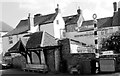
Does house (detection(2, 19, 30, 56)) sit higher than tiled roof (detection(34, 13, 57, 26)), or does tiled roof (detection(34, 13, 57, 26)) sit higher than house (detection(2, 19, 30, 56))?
tiled roof (detection(34, 13, 57, 26))

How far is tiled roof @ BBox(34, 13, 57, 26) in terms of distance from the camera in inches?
1458

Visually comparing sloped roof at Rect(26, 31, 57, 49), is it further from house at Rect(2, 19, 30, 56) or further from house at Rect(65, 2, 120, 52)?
house at Rect(2, 19, 30, 56)

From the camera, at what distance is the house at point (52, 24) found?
3656cm

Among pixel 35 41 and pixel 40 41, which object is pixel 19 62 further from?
pixel 40 41

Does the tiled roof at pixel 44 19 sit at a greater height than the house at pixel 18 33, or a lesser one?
greater

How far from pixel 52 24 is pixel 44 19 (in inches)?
115

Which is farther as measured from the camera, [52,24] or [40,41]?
[52,24]

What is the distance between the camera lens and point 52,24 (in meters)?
A: 36.3

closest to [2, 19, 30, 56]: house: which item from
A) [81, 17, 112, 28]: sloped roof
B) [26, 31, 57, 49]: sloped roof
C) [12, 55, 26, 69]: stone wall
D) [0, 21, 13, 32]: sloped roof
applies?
[0, 21, 13, 32]: sloped roof

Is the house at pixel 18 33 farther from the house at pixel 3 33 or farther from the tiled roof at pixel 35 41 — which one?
the tiled roof at pixel 35 41

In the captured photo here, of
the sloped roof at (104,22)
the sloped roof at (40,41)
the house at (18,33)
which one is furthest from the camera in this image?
the sloped roof at (104,22)

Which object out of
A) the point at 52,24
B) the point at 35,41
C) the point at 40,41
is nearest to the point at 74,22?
the point at 52,24

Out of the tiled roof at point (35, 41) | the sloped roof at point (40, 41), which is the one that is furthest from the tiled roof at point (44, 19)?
the sloped roof at point (40, 41)

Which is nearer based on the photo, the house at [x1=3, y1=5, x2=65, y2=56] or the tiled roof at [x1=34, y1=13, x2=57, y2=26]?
the house at [x1=3, y1=5, x2=65, y2=56]
